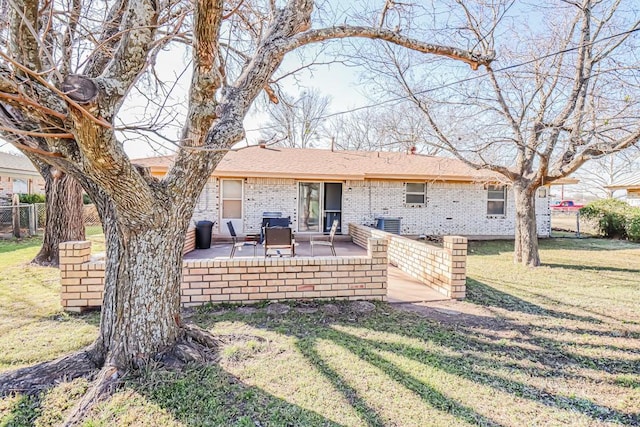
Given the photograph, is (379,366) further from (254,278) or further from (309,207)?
(309,207)

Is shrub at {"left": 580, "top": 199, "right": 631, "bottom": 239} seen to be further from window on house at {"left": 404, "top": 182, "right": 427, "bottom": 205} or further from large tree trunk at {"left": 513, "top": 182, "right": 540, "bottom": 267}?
large tree trunk at {"left": 513, "top": 182, "right": 540, "bottom": 267}

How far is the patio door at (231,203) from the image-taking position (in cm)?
1197

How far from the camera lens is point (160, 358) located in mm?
2963

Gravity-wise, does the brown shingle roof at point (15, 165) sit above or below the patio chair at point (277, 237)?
above

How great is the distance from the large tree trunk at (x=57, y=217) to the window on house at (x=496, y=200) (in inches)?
568

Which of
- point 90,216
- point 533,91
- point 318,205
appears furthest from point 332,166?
point 90,216

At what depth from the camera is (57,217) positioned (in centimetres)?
783

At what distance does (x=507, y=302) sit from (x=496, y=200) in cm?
1004

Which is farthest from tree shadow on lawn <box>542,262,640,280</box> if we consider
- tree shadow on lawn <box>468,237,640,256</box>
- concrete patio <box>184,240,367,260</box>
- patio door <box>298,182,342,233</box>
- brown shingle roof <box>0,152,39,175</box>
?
brown shingle roof <box>0,152,39,175</box>

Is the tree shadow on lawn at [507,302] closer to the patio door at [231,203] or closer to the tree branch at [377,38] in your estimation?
the tree branch at [377,38]

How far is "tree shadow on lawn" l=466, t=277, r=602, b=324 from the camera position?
477 cm

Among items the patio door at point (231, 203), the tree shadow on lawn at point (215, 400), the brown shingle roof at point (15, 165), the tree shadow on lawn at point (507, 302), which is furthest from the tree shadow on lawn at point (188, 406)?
the brown shingle roof at point (15, 165)

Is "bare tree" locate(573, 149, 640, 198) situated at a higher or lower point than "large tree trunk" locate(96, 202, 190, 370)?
higher

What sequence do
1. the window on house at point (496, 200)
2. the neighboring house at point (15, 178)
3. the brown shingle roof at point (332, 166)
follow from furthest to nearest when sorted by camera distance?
the neighboring house at point (15, 178) < the window on house at point (496, 200) < the brown shingle roof at point (332, 166)
